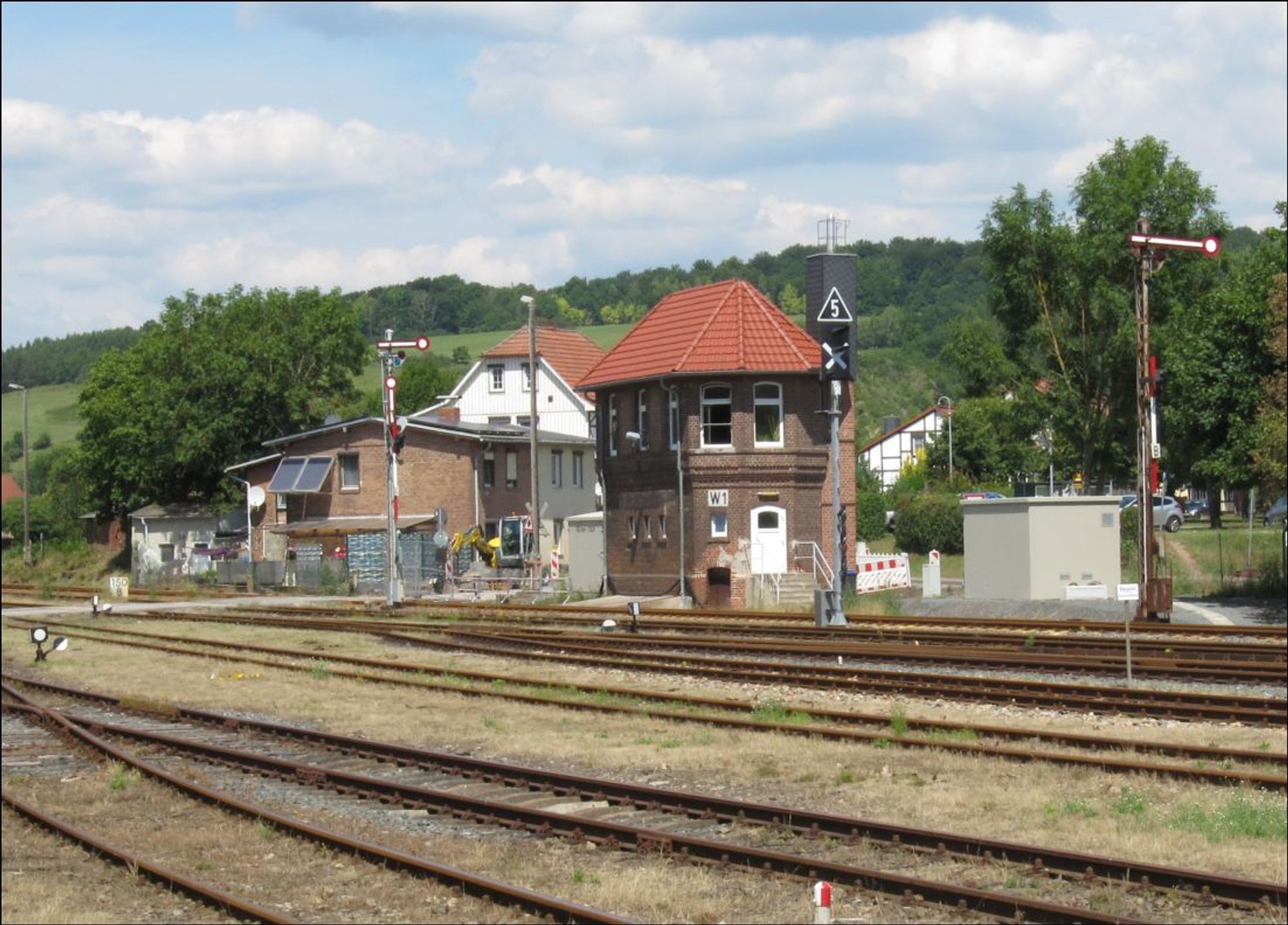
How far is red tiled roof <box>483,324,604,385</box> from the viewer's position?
51.1 metres

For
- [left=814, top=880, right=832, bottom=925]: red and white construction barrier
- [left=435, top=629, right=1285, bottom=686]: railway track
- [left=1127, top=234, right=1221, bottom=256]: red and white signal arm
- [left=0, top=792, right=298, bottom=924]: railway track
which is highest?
[left=1127, top=234, right=1221, bottom=256]: red and white signal arm

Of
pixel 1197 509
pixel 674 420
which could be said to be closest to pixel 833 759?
pixel 674 420

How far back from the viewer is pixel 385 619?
3853 cm

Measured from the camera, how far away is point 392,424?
40312 millimetres

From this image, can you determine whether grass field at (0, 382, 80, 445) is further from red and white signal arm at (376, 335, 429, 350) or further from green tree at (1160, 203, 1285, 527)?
green tree at (1160, 203, 1285, 527)

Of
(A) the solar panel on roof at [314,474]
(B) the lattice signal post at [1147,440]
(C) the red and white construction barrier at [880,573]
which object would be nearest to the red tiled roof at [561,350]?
(A) the solar panel on roof at [314,474]

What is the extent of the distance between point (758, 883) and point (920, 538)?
2021 inches

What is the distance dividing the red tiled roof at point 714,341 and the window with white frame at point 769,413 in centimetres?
79

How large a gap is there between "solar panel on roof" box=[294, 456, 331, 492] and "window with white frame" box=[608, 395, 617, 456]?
620 inches

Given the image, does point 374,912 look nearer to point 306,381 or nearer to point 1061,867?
point 1061,867

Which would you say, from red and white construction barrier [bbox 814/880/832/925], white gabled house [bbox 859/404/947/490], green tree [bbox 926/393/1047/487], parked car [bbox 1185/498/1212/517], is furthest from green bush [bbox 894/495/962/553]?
red and white construction barrier [bbox 814/880/832/925]

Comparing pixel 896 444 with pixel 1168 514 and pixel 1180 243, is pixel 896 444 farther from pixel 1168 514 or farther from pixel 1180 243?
pixel 1180 243

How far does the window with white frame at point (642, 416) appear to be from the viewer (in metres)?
46.3

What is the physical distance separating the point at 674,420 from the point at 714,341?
8.43 ft
